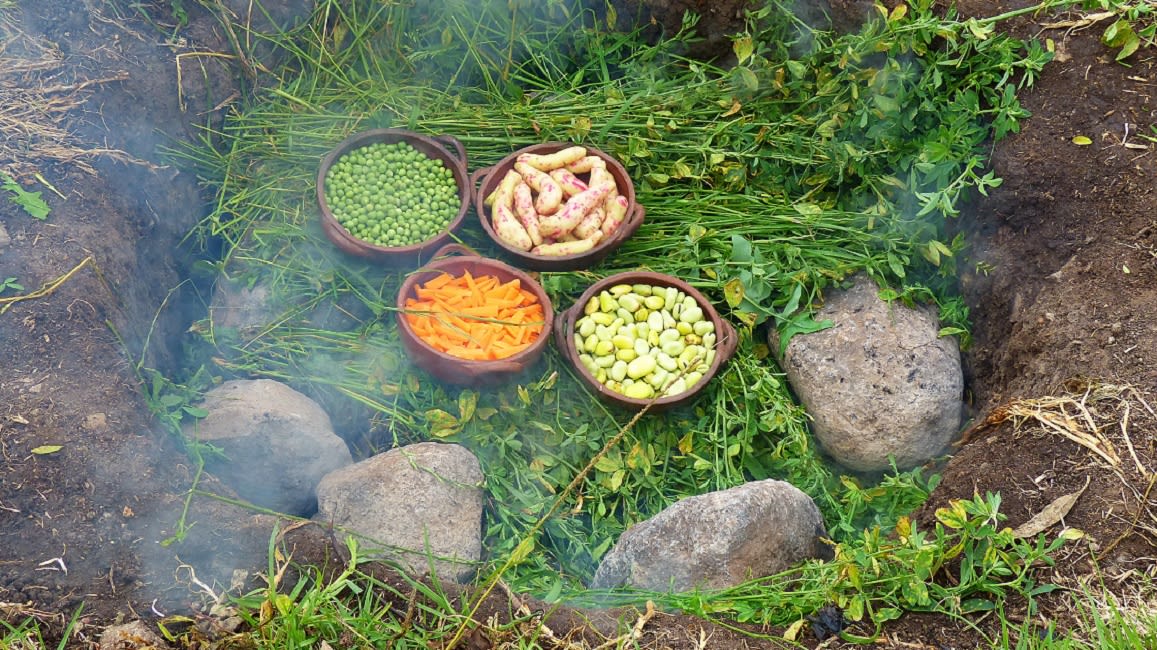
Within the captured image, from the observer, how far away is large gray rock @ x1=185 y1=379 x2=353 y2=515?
3482 millimetres

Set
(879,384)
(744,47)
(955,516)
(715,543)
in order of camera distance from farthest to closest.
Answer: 1. (744,47)
2. (879,384)
3. (715,543)
4. (955,516)

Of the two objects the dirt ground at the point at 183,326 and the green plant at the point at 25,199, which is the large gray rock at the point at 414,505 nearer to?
the dirt ground at the point at 183,326

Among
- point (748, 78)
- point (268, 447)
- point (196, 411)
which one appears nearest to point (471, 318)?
point (268, 447)

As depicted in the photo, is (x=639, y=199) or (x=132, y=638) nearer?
(x=132, y=638)

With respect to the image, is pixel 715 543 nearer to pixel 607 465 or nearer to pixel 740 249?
pixel 607 465

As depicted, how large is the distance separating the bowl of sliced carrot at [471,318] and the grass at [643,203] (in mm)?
146

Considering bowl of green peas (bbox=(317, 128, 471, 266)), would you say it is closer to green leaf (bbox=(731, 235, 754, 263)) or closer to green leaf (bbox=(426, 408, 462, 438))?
green leaf (bbox=(426, 408, 462, 438))

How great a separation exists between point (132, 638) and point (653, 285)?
2.40 m

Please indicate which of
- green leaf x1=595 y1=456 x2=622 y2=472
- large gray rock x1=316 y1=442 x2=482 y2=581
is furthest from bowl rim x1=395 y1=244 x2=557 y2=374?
green leaf x1=595 y1=456 x2=622 y2=472

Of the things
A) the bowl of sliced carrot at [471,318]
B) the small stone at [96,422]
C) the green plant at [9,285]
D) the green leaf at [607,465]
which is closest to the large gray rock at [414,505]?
the bowl of sliced carrot at [471,318]

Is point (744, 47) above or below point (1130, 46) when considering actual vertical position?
below

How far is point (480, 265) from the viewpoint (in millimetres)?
4027

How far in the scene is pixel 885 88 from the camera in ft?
13.1

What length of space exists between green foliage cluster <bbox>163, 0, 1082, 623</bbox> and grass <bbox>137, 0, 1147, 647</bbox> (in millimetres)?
12
